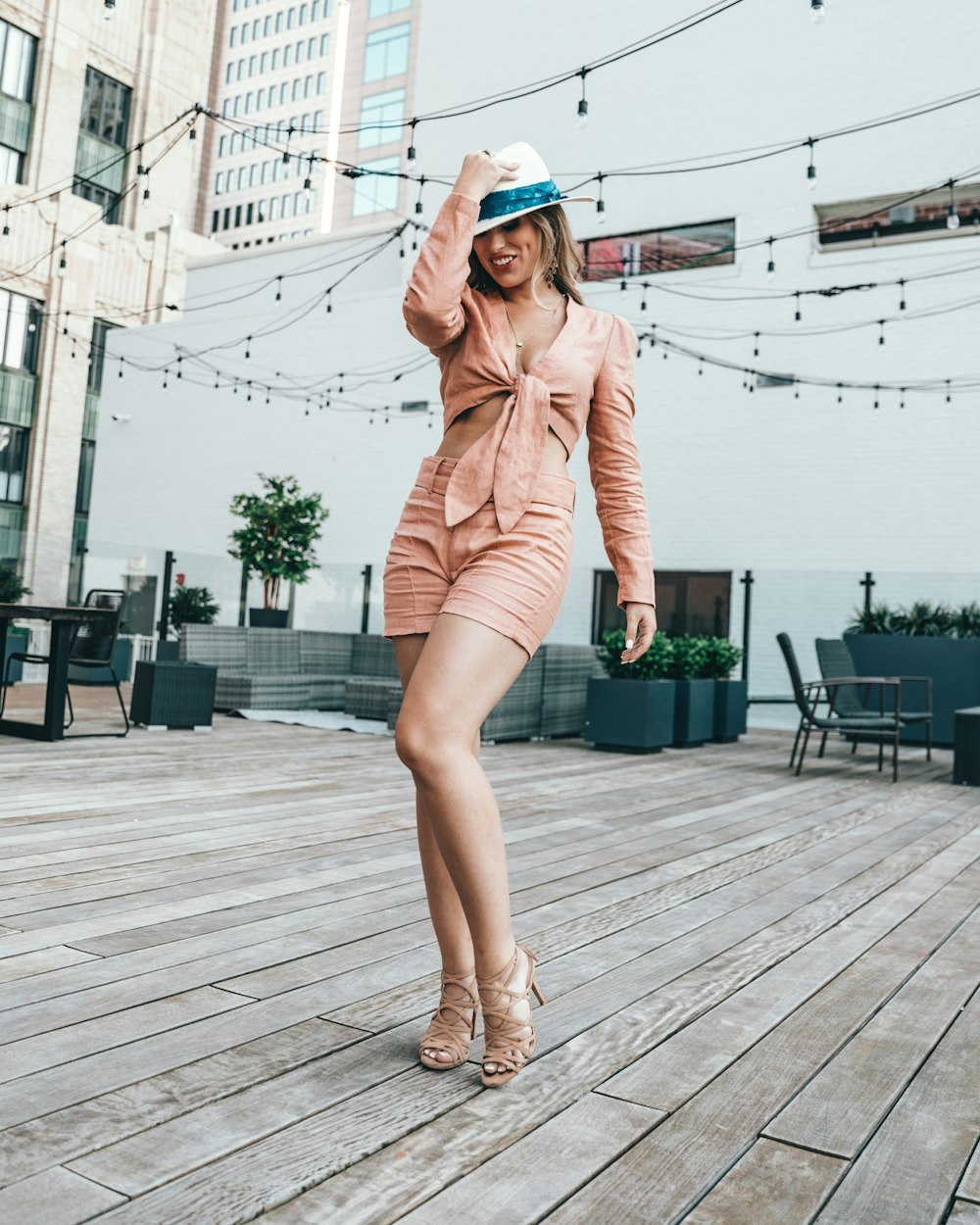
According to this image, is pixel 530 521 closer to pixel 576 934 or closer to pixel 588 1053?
pixel 588 1053

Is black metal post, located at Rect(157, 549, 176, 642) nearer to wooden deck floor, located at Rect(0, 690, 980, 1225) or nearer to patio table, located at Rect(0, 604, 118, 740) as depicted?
patio table, located at Rect(0, 604, 118, 740)

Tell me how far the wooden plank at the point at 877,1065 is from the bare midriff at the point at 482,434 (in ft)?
3.08

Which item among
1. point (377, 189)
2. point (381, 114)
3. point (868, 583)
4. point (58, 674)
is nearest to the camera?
point (58, 674)

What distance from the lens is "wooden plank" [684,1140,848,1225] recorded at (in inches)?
43.9

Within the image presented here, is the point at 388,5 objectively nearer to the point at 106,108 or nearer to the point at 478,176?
the point at 106,108

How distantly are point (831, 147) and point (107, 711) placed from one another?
9130mm

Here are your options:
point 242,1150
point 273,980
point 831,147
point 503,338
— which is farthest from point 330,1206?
point 831,147

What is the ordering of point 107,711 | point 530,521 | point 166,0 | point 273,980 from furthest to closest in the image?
point 166,0, point 107,711, point 273,980, point 530,521

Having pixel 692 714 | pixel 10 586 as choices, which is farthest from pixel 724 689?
pixel 10 586

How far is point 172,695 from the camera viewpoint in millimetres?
6387

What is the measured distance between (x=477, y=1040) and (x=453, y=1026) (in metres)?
0.14

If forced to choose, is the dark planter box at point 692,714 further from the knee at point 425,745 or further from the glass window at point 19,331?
the glass window at point 19,331

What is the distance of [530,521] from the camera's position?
1514mm

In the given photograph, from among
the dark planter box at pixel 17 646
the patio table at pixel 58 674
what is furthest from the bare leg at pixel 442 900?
the dark planter box at pixel 17 646
